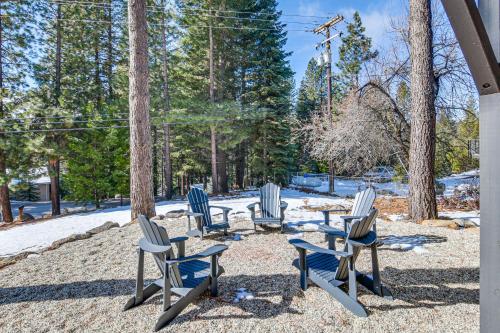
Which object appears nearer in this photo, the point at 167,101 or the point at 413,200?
the point at 413,200

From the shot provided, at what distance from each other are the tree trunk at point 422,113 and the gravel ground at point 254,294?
51.5 inches

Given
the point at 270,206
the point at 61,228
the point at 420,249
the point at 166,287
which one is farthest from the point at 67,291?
the point at 420,249

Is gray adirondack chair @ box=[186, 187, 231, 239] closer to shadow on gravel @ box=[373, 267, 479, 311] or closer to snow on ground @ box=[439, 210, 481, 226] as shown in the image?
shadow on gravel @ box=[373, 267, 479, 311]

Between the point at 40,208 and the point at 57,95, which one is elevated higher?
the point at 57,95

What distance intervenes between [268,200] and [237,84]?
12.8 metres

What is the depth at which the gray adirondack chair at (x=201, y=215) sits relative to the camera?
4805mm

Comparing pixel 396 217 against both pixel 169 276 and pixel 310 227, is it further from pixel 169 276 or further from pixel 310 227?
pixel 169 276

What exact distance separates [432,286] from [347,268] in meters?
1.10

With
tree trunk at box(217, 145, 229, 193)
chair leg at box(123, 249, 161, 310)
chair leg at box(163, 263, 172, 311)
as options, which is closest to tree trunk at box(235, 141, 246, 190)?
tree trunk at box(217, 145, 229, 193)

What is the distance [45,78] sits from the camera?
12586 millimetres

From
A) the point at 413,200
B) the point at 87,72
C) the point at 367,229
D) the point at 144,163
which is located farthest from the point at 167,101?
the point at 367,229

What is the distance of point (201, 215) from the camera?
470 centimetres

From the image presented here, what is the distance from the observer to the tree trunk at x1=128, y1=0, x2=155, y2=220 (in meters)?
6.17

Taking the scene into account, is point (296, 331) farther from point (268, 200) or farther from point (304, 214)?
point (304, 214)
